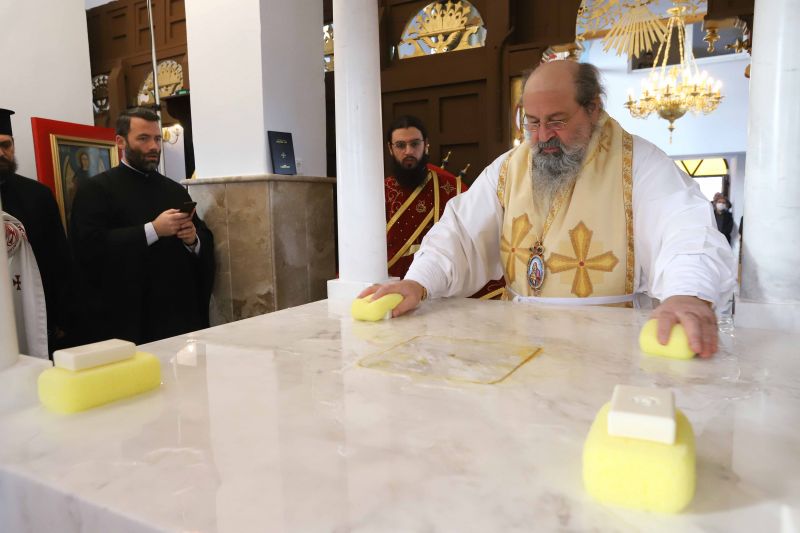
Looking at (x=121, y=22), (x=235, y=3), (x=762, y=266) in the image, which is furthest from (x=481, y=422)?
(x=121, y=22)

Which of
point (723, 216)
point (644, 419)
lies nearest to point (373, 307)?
point (644, 419)

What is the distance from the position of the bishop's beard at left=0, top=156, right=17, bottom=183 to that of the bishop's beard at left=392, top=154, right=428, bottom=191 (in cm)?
252

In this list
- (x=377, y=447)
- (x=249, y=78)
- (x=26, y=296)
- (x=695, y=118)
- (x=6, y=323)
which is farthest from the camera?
(x=695, y=118)

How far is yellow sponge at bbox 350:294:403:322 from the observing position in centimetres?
196

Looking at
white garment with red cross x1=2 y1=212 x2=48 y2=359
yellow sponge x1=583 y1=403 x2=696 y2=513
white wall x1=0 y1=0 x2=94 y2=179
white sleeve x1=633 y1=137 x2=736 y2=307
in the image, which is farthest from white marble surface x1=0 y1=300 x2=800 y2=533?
white wall x1=0 y1=0 x2=94 y2=179

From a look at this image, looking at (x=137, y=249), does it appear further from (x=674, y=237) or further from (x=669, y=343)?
(x=669, y=343)

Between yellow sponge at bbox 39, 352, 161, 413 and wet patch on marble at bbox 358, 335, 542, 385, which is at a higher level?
yellow sponge at bbox 39, 352, 161, 413

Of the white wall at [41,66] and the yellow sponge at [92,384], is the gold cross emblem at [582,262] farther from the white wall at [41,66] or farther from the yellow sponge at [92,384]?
the white wall at [41,66]

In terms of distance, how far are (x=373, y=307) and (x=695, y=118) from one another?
12068 mm

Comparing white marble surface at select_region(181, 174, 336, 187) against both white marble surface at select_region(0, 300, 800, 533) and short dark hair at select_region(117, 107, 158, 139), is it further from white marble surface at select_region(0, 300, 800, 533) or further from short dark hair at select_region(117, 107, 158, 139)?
white marble surface at select_region(0, 300, 800, 533)

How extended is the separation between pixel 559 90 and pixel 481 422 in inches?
70.3

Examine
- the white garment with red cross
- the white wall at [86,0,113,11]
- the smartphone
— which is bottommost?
the white garment with red cross

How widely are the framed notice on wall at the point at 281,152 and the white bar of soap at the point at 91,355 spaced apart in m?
3.05

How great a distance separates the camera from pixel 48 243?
3.70 metres
